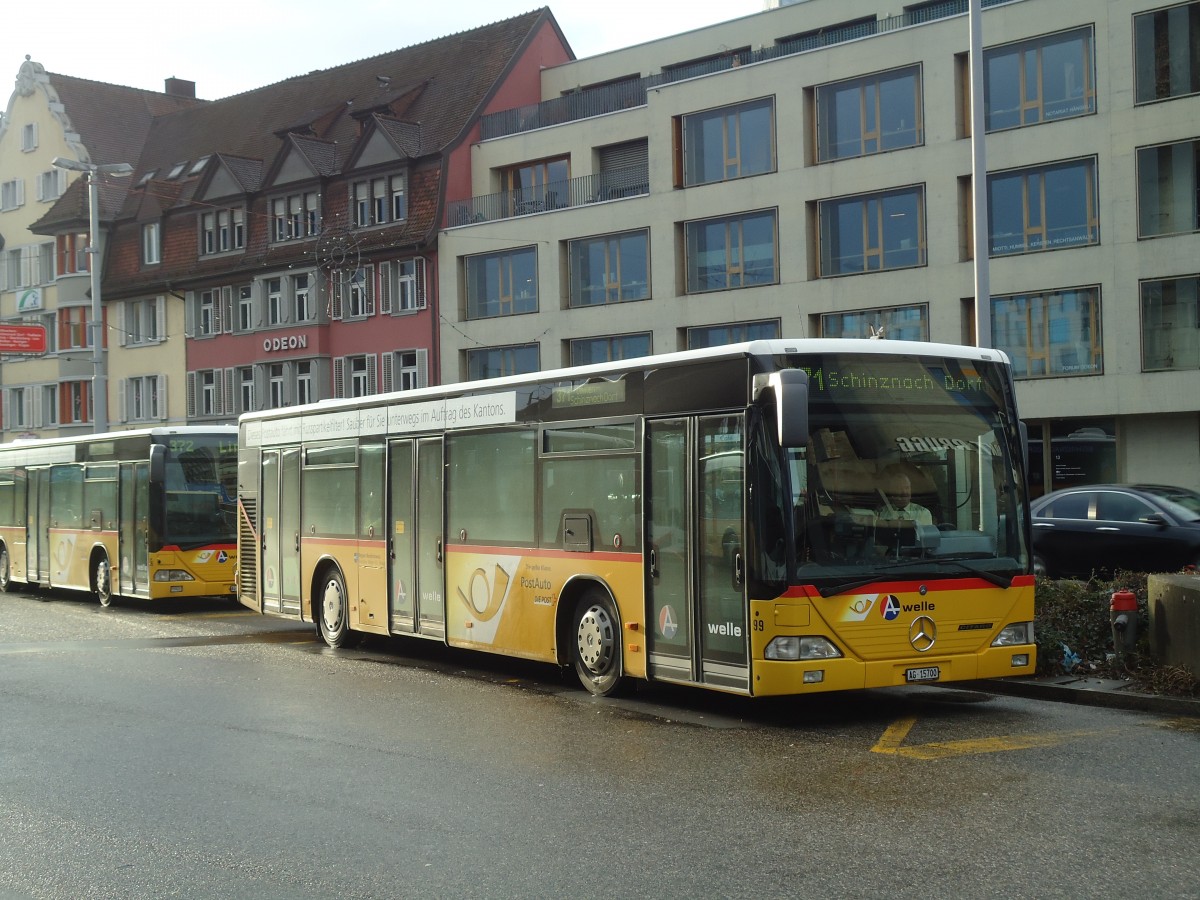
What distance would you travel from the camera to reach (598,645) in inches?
478

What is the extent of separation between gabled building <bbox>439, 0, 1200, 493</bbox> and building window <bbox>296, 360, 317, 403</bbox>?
6.76 metres

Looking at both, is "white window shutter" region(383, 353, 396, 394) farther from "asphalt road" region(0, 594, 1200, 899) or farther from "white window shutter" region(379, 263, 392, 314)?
"asphalt road" region(0, 594, 1200, 899)

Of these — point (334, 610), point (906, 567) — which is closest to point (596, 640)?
point (906, 567)

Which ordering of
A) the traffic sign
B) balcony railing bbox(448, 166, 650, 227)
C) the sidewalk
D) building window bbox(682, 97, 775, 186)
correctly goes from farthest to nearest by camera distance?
the traffic sign → balcony railing bbox(448, 166, 650, 227) → building window bbox(682, 97, 775, 186) → the sidewalk

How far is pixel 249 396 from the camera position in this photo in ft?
179

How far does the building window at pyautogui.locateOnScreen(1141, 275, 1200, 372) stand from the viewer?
33.7 meters

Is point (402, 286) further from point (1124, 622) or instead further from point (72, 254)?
point (1124, 622)

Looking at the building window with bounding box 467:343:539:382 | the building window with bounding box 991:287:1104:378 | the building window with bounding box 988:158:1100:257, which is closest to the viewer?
the building window with bounding box 988:158:1100:257

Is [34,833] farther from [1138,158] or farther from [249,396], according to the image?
[249,396]

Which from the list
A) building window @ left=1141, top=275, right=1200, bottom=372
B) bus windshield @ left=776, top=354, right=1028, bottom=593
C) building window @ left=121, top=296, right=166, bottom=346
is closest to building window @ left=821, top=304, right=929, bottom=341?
building window @ left=1141, top=275, right=1200, bottom=372

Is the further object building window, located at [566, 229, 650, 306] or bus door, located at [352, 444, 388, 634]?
building window, located at [566, 229, 650, 306]

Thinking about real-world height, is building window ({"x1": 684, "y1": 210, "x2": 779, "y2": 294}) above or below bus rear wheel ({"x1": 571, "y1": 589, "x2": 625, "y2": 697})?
above

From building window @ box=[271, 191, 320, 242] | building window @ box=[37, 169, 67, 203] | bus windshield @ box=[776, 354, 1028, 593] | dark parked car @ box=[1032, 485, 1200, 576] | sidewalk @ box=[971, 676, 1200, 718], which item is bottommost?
sidewalk @ box=[971, 676, 1200, 718]

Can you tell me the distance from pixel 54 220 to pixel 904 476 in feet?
186
